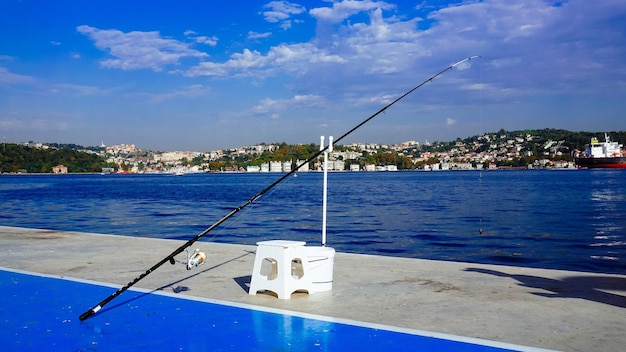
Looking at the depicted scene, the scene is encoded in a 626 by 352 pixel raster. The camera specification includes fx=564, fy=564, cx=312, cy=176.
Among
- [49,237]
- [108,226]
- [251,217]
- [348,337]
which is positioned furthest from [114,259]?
[251,217]

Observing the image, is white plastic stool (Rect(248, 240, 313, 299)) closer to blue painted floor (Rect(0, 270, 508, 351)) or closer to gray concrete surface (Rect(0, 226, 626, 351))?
gray concrete surface (Rect(0, 226, 626, 351))

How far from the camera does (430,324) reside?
204 inches

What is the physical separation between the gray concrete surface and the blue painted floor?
40 cm

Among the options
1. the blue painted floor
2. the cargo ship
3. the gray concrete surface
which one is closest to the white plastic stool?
the gray concrete surface

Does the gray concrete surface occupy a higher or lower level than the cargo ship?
lower

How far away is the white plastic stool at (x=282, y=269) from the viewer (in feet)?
20.5

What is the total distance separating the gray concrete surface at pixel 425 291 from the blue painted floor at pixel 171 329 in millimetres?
405

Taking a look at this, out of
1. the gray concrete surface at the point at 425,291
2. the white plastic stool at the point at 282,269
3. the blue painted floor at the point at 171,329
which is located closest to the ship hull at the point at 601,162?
the gray concrete surface at the point at 425,291

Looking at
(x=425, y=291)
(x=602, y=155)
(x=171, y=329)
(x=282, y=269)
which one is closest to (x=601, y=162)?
(x=602, y=155)

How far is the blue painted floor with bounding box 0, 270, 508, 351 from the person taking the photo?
4.59 m

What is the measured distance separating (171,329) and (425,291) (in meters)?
3.00

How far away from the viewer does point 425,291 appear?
260 inches

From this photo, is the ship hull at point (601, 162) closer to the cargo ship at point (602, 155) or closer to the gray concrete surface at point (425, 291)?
the cargo ship at point (602, 155)

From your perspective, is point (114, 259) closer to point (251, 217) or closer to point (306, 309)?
point (306, 309)
